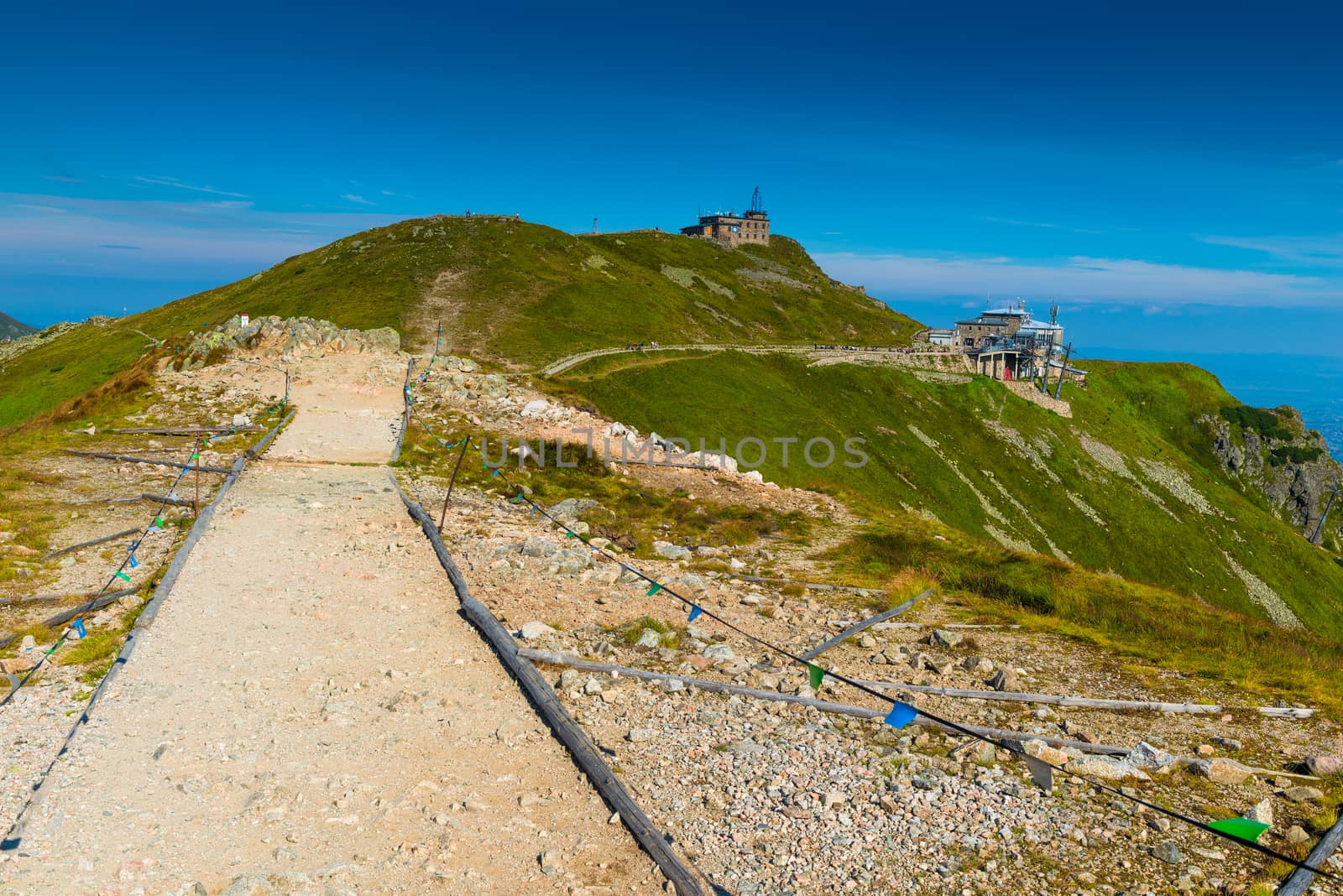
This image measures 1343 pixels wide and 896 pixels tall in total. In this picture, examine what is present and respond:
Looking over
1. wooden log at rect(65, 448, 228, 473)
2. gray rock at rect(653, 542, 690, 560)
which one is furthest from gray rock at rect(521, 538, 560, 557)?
wooden log at rect(65, 448, 228, 473)

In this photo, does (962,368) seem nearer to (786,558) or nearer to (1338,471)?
(1338,471)

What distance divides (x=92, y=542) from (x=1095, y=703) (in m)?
23.5

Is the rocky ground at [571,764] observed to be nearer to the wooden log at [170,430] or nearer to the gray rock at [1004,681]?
the gray rock at [1004,681]

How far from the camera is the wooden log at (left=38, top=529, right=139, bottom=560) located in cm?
1800

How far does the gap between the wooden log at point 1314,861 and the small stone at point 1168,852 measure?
1051 millimetres

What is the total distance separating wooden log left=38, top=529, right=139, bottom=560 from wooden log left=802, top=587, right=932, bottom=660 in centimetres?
1791

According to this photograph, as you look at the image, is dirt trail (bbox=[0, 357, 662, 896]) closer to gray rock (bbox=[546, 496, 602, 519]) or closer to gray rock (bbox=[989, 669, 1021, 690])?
gray rock (bbox=[546, 496, 602, 519])

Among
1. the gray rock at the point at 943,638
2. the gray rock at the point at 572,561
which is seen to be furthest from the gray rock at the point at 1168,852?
the gray rock at the point at 572,561

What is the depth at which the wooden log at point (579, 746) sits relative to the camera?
8.85 meters

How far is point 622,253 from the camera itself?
16062cm

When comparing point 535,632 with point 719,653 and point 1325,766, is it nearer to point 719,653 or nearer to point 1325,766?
point 719,653

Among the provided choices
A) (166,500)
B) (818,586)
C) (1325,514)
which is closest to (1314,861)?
(818,586)

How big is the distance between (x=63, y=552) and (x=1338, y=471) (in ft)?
591

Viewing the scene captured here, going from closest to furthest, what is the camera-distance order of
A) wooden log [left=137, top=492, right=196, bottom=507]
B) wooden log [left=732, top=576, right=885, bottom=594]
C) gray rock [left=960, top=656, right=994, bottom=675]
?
gray rock [left=960, top=656, right=994, bottom=675] < wooden log [left=732, top=576, right=885, bottom=594] < wooden log [left=137, top=492, right=196, bottom=507]
